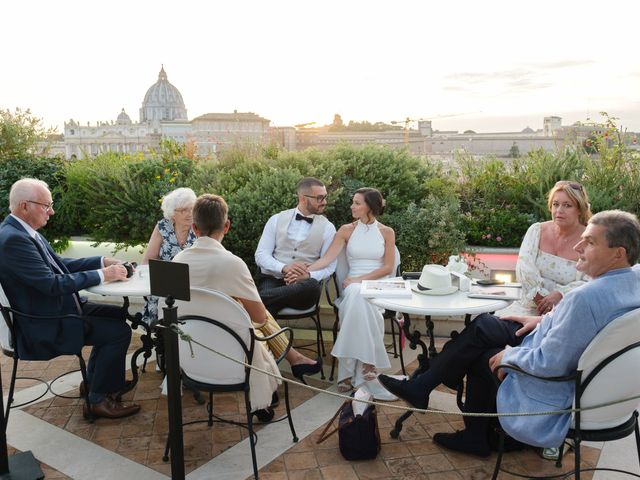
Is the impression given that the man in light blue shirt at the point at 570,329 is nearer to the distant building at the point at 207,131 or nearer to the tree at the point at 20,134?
the tree at the point at 20,134

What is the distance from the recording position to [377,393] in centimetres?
358

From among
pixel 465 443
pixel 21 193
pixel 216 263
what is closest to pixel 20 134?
pixel 21 193

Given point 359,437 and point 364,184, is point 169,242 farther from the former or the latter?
point 364,184

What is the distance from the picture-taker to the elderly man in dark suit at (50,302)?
9.84 ft

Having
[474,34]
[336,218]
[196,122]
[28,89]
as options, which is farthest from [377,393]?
[196,122]

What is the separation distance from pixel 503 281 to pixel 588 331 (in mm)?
1243

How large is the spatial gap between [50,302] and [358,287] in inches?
72.1

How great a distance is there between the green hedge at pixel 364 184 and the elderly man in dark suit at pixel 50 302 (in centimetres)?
187

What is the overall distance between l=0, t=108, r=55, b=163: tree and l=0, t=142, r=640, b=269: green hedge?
1959mm

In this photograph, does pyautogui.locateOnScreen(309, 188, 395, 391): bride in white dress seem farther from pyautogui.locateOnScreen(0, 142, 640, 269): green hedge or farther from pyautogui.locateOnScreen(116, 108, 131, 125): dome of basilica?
pyautogui.locateOnScreen(116, 108, 131, 125): dome of basilica

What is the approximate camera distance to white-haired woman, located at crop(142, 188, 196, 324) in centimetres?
387

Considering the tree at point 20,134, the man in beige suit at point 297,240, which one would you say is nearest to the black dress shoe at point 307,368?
the man in beige suit at point 297,240

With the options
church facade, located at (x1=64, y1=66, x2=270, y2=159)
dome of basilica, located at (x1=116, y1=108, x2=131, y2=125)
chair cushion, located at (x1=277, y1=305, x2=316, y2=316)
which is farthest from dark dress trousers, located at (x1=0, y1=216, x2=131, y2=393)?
dome of basilica, located at (x1=116, y1=108, x2=131, y2=125)

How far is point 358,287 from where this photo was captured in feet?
12.1
